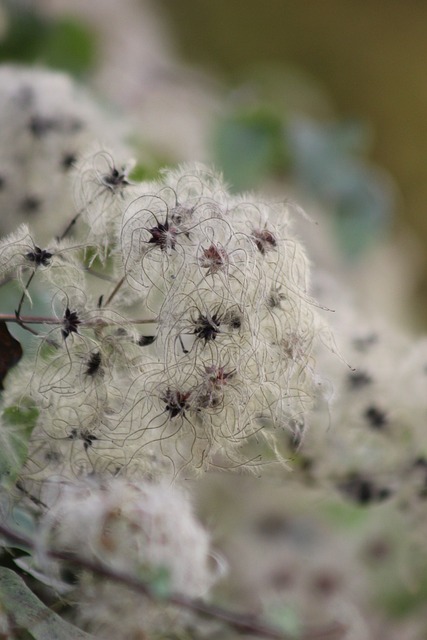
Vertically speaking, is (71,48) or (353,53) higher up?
(353,53)

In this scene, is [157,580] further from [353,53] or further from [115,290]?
[353,53]

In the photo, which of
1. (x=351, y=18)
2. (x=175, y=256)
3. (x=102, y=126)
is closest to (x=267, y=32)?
(x=351, y=18)

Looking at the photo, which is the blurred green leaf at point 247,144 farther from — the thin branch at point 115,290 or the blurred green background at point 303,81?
the thin branch at point 115,290

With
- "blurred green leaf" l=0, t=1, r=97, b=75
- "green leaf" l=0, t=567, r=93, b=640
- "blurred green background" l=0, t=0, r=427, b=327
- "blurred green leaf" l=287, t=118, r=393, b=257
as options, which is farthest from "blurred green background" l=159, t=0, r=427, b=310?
"green leaf" l=0, t=567, r=93, b=640

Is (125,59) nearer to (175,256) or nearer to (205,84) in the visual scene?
(205,84)

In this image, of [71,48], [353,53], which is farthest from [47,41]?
[353,53]

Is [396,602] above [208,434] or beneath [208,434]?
above

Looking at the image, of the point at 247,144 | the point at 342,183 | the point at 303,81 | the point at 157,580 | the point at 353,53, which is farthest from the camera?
the point at 353,53
